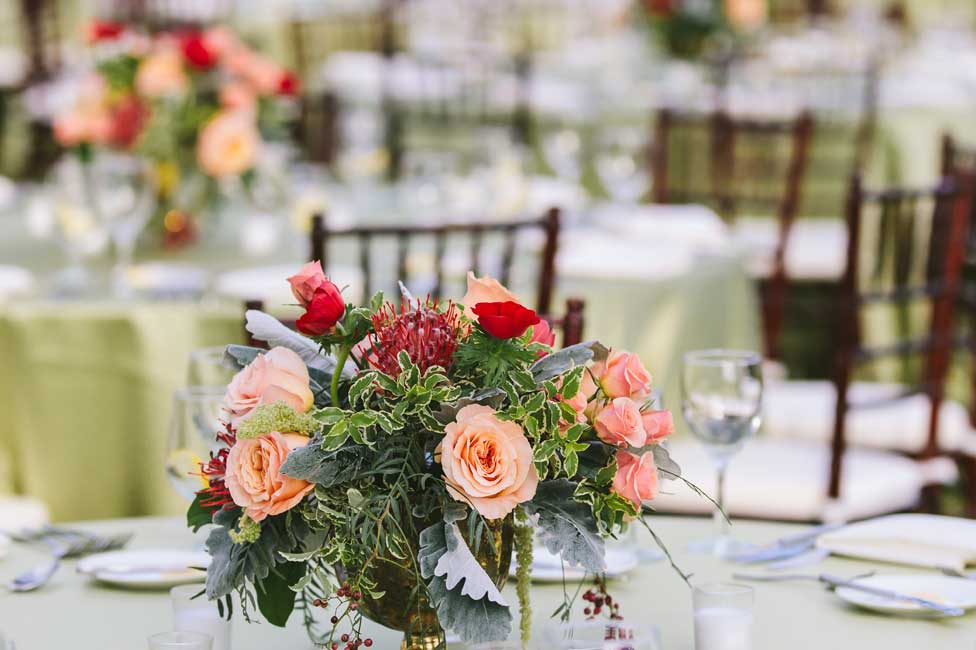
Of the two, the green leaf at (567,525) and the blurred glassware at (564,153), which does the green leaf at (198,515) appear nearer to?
the green leaf at (567,525)

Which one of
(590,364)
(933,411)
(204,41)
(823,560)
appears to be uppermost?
(204,41)

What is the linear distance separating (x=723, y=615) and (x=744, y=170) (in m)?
4.24

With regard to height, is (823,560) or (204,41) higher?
(204,41)

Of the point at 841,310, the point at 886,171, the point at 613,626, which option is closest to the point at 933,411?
the point at 841,310

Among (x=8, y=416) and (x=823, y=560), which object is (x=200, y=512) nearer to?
(x=823, y=560)

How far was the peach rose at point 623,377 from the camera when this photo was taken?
3.51 feet

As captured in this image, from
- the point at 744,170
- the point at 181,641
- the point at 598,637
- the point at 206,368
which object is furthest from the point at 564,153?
the point at 181,641

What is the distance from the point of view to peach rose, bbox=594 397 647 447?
103cm

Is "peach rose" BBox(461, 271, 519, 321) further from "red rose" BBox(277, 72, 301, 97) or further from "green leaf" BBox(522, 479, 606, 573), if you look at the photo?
"red rose" BBox(277, 72, 301, 97)

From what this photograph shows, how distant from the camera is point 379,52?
7758mm

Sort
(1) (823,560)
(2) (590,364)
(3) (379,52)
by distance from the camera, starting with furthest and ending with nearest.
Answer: (3) (379,52), (1) (823,560), (2) (590,364)

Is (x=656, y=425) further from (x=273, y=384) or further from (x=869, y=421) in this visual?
(x=869, y=421)

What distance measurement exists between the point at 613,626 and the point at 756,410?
38 centimetres

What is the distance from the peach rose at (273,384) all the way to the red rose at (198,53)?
6.66 ft
